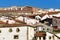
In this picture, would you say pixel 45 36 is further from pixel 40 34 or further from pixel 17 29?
pixel 17 29

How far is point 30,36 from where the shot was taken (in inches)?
2285

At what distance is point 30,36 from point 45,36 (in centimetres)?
405

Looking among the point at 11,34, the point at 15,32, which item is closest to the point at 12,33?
the point at 11,34

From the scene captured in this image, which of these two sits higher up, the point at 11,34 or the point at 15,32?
the point at 15,32

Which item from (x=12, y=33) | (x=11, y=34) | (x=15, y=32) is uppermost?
(x=15, y=32)

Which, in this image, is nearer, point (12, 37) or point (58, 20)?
point (12, 37)

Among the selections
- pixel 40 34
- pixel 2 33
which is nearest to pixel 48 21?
pixel 40 34

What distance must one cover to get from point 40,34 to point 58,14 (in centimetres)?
5086

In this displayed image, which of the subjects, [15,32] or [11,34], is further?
[15,32]

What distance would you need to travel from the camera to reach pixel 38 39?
2384 inches

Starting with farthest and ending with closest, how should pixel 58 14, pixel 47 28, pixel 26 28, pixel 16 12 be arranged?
pixel 16 12, pixel 58 14, pixel 47 28, pixel 26 28

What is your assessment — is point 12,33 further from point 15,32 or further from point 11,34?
point 15,32

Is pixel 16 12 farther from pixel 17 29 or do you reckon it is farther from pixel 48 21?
pixel 17 29

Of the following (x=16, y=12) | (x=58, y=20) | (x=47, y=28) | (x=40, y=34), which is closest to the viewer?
(x=40, y=34)
